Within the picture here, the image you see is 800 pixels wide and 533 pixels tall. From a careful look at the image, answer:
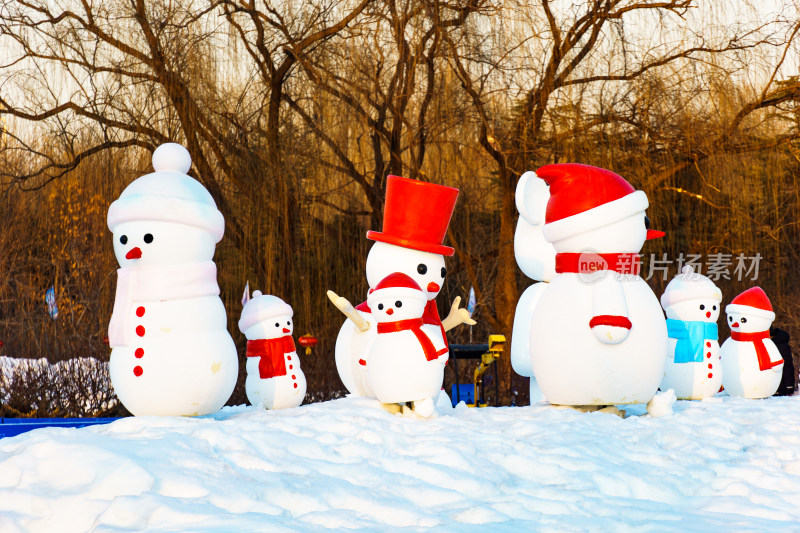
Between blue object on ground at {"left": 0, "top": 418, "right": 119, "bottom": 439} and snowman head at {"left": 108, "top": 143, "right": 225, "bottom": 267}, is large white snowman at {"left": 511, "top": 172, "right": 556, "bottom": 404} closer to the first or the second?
snowman head at {"left": 108, "top": 143, "right": 225, "bottom": 267}

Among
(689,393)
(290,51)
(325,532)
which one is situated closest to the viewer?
(325,532)

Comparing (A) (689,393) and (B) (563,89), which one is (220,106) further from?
(A) (689,393)

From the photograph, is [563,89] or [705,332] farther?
[563,89]

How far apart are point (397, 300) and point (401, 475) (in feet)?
5.43

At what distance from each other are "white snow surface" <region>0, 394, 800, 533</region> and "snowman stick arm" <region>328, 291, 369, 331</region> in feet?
3.12

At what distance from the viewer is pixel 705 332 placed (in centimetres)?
595

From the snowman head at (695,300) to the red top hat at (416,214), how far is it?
76.8 inches

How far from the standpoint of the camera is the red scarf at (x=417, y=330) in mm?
4754

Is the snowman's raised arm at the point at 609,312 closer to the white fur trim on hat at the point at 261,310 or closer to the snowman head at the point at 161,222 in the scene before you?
the white fur trim on hat at the point at 261,310

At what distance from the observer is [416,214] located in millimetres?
5352

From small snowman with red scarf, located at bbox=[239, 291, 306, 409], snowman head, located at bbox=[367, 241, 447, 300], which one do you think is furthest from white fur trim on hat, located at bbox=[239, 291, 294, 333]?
snowman head, located at bbox=[367, 241, 447, 300]

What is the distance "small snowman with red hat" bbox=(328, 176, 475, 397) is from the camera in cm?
533

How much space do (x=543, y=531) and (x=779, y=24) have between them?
7.29 metres

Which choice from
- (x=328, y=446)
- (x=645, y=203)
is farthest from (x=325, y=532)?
(x=645, y=203)
